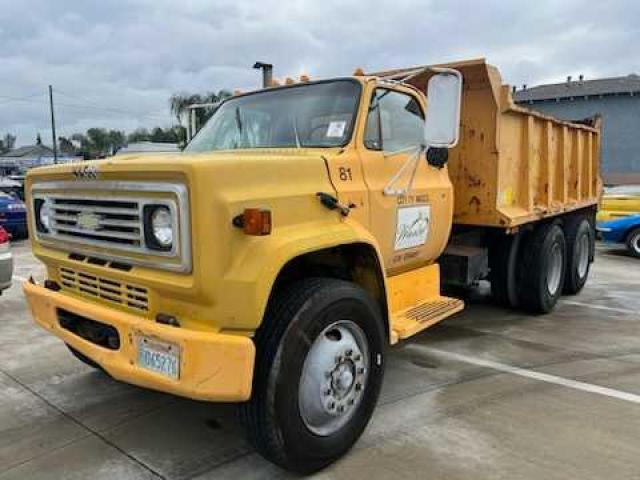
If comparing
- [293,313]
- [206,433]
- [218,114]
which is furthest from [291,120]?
[206,433]

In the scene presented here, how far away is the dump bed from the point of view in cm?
537

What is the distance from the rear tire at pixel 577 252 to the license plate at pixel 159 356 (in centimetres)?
640

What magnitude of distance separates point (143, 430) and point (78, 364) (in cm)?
153

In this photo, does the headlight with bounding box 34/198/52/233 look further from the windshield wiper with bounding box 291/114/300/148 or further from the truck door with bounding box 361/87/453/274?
the truck door with bounding box 361/87/453/274

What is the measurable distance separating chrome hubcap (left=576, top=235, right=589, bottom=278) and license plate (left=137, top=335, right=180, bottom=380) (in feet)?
21.8

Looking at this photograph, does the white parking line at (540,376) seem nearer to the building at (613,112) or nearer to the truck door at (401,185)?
the truck door at (401,185)

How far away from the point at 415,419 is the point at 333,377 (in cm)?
92

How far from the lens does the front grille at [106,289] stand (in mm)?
3109

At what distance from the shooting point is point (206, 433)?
370 cm

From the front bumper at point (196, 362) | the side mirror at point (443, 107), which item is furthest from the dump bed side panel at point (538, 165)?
the front bumper at point (196, 362)

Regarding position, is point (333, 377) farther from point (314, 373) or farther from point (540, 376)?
point (540, 376)

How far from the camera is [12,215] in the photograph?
1330cm

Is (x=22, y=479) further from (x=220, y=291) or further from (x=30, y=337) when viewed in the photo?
(x=30, y=337)

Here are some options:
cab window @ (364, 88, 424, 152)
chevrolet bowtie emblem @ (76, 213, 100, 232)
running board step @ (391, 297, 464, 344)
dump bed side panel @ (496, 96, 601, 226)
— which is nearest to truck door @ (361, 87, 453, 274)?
cab window @ (364, 88, 424, 152)
